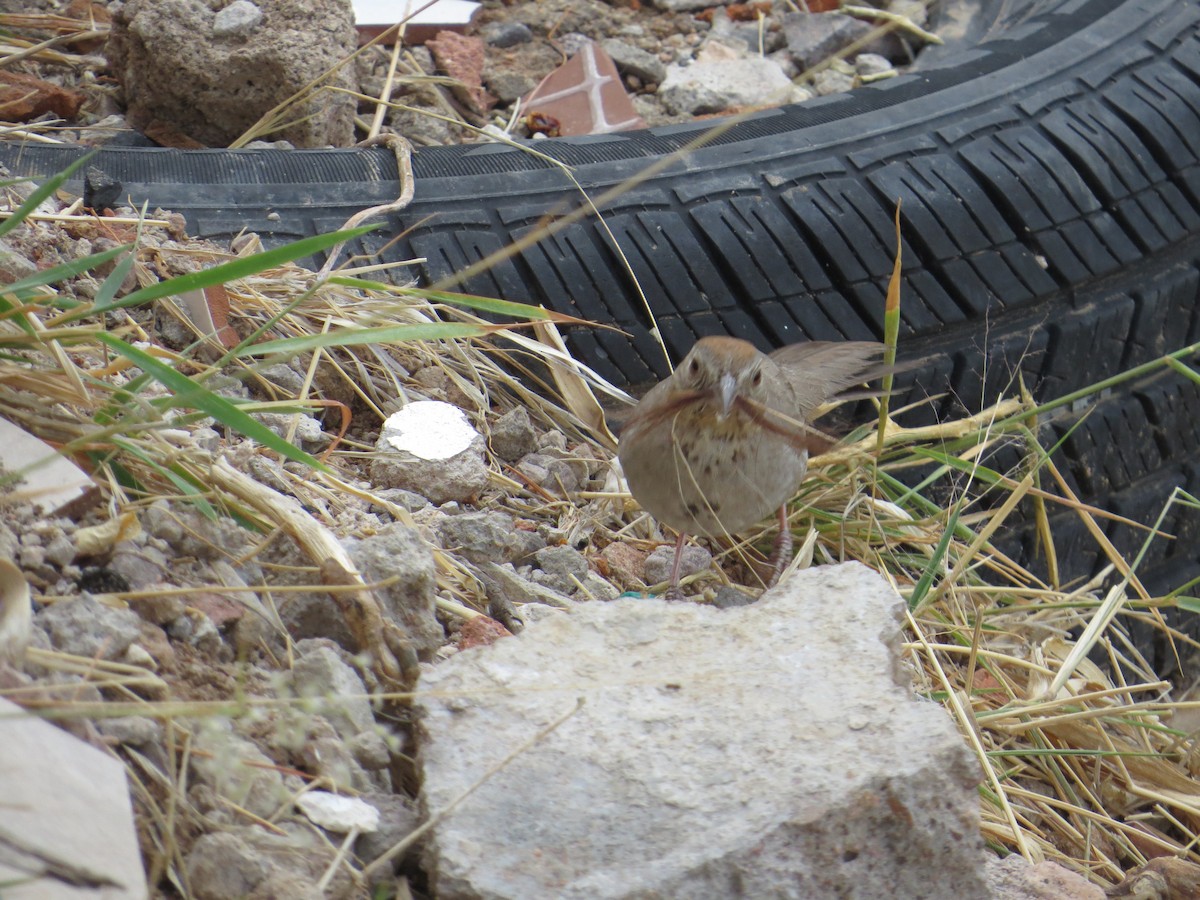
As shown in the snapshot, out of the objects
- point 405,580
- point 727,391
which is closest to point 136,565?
point 405,580

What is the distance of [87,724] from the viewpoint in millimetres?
1356

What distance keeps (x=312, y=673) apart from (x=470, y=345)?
141 centimetres

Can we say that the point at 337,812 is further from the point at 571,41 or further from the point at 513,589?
the point at 571,41

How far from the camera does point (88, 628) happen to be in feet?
4.84

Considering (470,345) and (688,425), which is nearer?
(688,425)

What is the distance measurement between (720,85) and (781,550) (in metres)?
1.89

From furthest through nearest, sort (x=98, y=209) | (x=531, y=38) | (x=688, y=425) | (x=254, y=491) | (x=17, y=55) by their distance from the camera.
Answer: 1. (x=531, y=38)
2. (x=17, y=55)
3. (x=98, y=209)
4. (x=688, y=425)
5. (x=254, y=491)

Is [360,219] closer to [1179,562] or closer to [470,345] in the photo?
[470,345]

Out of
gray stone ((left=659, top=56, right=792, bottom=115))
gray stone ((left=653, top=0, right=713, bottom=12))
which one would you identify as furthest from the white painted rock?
gray stone ((left=653, top=0, right=713, bottom=12))

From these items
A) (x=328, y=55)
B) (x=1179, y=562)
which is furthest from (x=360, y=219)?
(x=1179, y=562)

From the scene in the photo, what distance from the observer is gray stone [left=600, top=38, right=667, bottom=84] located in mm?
4180

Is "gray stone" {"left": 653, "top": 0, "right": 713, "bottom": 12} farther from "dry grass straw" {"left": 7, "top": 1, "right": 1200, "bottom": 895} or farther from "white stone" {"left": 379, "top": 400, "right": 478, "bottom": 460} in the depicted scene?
"white stone" {"left": 379, "top": 400, "right": 478, "bottom": 460}

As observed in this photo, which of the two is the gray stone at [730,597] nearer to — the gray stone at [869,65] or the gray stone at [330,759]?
the gray stone at [330,759]

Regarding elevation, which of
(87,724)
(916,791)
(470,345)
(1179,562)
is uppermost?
(87,724)
